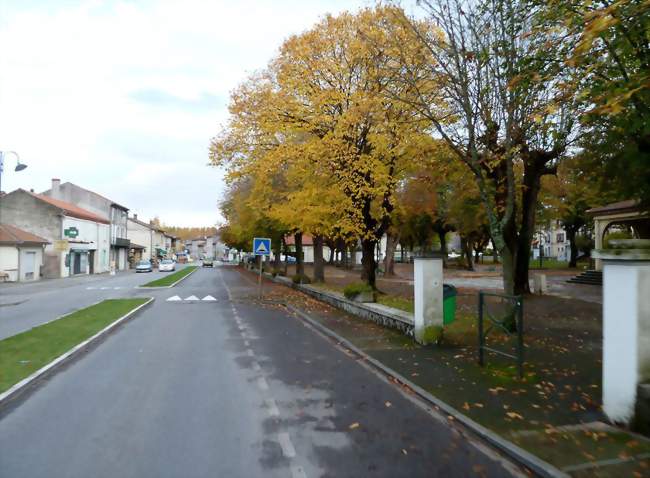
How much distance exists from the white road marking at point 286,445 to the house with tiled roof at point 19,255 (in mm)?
38164

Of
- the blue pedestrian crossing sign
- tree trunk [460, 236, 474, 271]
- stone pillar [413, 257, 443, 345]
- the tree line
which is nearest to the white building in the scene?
tree trunk [460, 236, 474, 271]

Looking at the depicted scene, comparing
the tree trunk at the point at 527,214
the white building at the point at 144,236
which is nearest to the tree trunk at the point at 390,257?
the tree trunk at the point at 527,214

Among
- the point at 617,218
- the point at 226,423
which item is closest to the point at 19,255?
the point at 226,423

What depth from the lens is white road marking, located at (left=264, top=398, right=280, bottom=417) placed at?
19.8ft

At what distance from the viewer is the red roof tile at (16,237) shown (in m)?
36.2

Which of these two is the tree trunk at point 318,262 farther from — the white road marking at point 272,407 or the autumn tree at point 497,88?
the white road marking at point 272,407

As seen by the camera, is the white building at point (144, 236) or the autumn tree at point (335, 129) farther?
the white building at point (144, 236)

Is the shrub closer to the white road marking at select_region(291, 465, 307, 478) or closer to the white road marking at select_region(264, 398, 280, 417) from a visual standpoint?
the white road marking at select_region(264, 398, 280, 417)

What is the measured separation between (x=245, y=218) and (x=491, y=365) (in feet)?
83.3

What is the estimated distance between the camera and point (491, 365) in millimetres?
8289

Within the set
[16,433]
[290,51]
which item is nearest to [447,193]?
[290,51]

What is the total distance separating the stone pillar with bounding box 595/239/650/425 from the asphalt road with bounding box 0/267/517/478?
190 centimetres

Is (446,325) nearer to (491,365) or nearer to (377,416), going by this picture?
(491,365)

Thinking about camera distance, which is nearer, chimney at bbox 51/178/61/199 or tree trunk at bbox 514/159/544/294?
tree trunk at bbox 514/159/544/294
